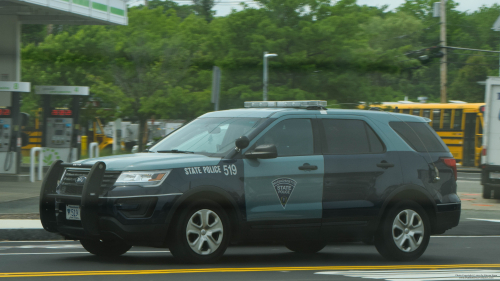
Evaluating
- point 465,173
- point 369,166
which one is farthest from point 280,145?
point 465,173

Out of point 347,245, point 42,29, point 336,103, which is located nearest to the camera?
point 347,245

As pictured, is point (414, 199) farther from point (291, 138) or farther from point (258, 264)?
point (258, 264)

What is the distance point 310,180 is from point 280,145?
504 mm

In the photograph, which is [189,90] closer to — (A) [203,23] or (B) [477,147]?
(A) [203,23]

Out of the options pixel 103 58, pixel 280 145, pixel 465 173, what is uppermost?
pixel 103 58

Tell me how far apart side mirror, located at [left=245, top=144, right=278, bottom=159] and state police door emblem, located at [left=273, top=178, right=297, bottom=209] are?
1.00ft

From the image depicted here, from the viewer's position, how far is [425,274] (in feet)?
24.7

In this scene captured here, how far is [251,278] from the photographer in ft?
23.0

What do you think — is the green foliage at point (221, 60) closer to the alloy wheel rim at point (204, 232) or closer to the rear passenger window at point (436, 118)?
the rear passenger window at point (436, 118)

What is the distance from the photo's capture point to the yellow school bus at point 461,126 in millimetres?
32875

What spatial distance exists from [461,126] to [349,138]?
85.6 feet

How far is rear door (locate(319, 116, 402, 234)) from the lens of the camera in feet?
27.1

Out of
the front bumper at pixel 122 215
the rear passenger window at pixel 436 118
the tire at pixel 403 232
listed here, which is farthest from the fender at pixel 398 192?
the rear passenger window at pixel 436 118

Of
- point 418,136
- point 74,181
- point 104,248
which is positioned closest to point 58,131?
point 104,248
